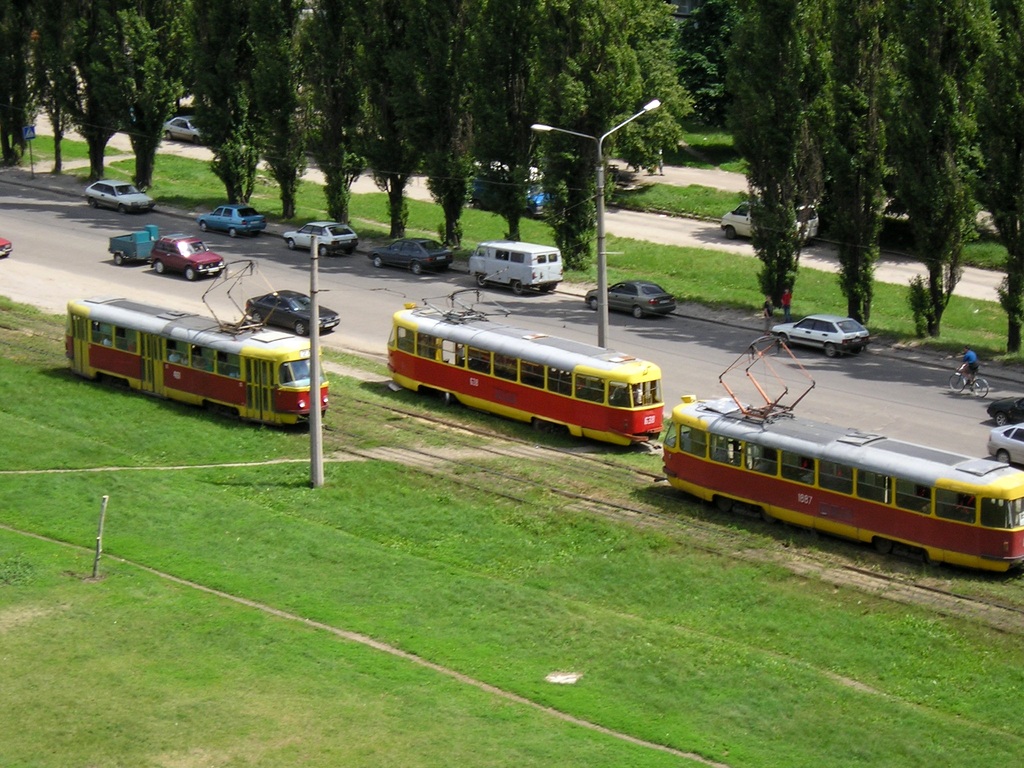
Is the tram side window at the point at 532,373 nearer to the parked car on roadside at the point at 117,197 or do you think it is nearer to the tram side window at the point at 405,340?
the tram side window at the point at 405,340

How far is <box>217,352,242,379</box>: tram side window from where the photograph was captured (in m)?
39.9

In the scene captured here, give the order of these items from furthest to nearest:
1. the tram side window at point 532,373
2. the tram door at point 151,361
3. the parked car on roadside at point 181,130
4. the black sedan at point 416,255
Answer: the parked car on roadside at point 181,130
the black sedan at point 416,255
the tram door at point 151,361
the tram side window at point 532,373

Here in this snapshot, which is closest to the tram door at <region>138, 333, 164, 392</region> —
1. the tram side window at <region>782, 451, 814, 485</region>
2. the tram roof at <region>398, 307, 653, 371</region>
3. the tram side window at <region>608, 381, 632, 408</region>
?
the tram roof at <region>398, 307, 653, 371</region>

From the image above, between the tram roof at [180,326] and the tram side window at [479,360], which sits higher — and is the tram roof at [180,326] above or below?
above

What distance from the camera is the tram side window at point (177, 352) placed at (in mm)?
41188

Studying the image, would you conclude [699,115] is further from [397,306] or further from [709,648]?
[709,648]

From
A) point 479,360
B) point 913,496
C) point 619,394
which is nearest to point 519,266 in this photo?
point 479,360

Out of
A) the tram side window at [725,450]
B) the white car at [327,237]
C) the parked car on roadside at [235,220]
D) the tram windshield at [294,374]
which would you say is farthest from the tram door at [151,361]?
the parked car on roadside at [235,220]

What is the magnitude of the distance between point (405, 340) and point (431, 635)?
18.5 metres

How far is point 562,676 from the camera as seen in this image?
80.7ft

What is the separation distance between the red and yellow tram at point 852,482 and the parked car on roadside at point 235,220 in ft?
116

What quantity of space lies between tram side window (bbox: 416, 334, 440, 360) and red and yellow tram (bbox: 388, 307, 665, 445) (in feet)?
0.10

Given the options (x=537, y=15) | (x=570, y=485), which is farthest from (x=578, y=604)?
(x=537, y=15)

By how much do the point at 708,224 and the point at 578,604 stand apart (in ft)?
161
